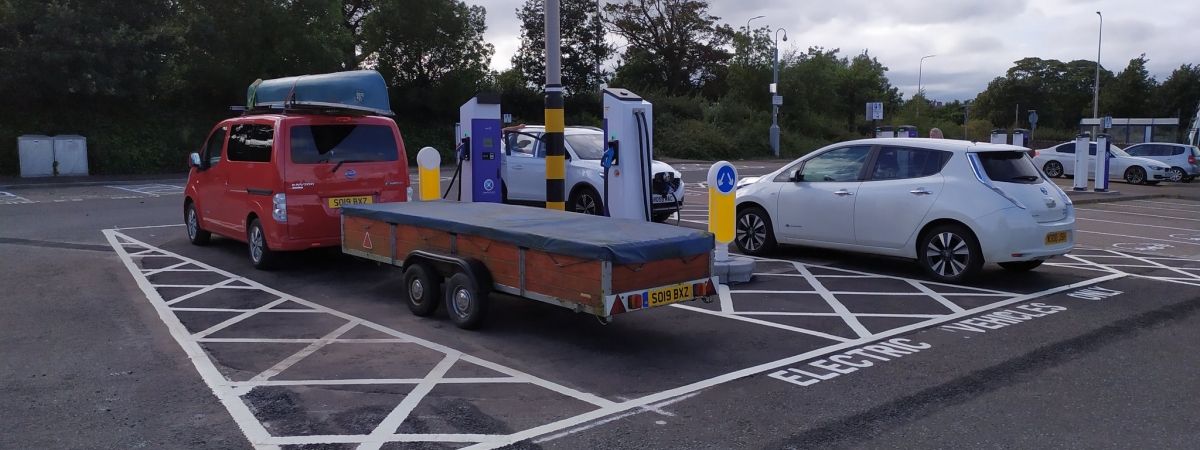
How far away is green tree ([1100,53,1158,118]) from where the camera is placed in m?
59.8

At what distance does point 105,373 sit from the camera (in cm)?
607

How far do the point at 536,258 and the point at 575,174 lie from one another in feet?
24.4

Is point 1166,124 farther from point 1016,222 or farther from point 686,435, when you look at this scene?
point 686,435

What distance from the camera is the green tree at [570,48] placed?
46.0 metres

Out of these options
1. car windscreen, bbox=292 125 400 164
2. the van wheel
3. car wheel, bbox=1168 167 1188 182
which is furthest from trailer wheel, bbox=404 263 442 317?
car wheel, bbox=1168 167 1188 182

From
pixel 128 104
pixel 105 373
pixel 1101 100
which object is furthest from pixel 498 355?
pixel 1101 100

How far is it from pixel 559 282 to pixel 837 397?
2.08m

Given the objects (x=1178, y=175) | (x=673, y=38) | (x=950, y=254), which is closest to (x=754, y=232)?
(x=950, y=254)

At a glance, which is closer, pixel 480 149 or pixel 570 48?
pixel 480 149

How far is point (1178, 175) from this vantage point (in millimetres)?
28625

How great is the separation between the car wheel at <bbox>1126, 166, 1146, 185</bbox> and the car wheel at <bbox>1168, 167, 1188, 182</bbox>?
859mm

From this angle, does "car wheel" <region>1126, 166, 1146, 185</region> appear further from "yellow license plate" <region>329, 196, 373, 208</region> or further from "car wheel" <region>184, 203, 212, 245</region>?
"car wheel" <region>184, 203, 212, 245</region>

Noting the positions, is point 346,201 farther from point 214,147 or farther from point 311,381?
point 311,381

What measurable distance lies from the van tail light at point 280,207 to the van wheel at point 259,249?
1.48 ft
